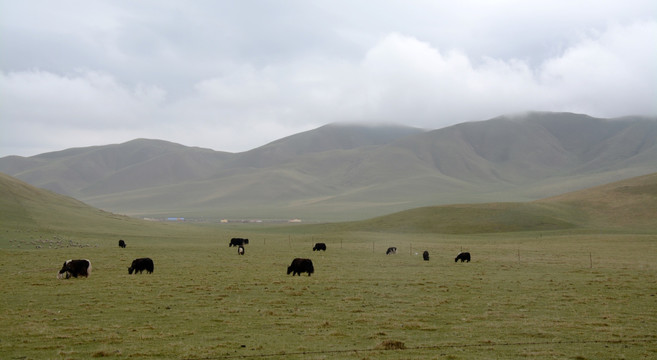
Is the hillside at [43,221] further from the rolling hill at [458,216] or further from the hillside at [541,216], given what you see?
the hillside at [541,216]

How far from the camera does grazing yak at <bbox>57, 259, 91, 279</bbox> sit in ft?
81.2

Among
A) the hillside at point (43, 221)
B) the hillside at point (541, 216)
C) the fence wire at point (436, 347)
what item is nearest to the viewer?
the fence wire at point (436, 347)

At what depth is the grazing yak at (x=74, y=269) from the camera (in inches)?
974

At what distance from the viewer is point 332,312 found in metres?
17.2

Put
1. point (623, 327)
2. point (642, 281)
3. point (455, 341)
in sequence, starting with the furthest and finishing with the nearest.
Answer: point (642, 281) < point (623, 327) < point (455, 341)

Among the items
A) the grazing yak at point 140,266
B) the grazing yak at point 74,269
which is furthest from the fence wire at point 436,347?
the grazing yak at point 140,266

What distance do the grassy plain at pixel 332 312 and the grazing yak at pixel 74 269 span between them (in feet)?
1.97

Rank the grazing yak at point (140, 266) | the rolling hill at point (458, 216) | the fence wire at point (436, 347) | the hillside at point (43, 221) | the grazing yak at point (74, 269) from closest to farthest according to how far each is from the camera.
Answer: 1. the fence wire at point (436, 347)
2. the grazing yak at point (74, 269)
3. the grazing yak at point (140, 266)
4. the hillside at point (43, 221)
5. the rolling hill at point (458, 216)

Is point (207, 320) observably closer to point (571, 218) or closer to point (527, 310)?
point (527, 310)

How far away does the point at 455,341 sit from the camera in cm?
1332

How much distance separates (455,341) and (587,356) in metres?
2.95

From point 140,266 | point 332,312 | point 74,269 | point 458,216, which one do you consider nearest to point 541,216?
point 458,216

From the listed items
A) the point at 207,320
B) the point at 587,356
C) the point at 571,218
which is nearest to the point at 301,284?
the point at 207,320

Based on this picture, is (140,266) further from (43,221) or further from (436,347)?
(43,221)
